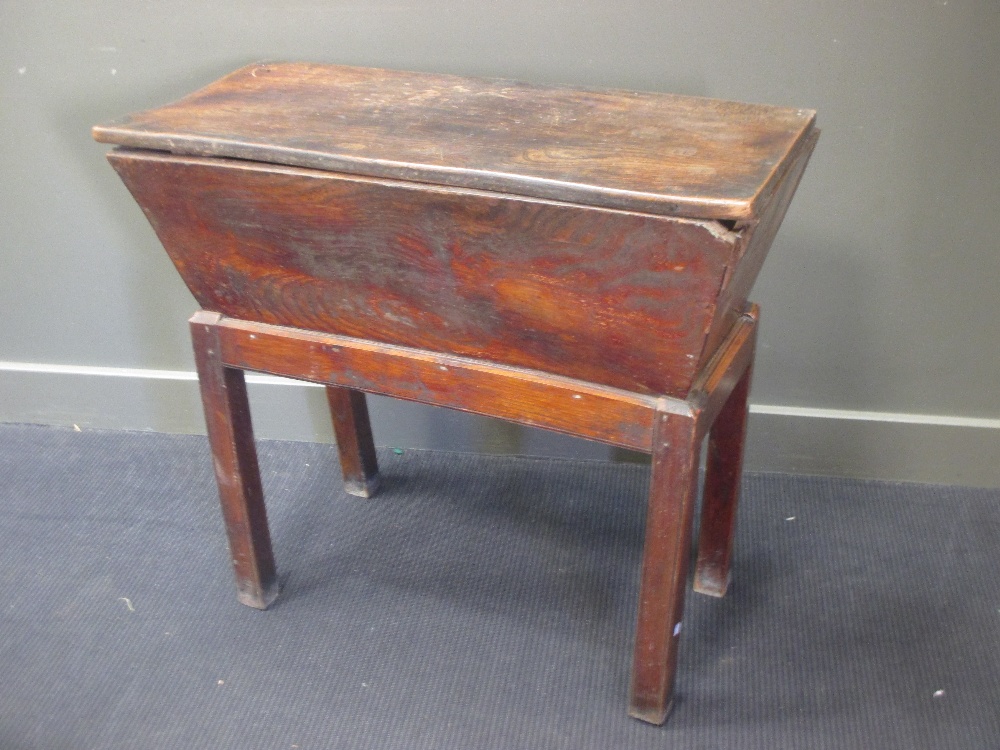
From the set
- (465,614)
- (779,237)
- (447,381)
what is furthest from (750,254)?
(465,614)

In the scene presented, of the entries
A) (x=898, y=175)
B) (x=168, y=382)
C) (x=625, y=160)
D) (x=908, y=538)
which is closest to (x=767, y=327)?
(x=898, y=175)

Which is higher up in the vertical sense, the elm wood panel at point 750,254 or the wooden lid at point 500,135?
the wooden lid at point 500,135

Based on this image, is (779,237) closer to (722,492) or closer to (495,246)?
(722,492)

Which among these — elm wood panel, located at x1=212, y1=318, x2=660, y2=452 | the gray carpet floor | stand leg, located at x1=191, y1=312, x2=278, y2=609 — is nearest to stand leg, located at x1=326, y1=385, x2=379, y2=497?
the gray carpet floor

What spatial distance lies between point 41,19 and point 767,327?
128cm

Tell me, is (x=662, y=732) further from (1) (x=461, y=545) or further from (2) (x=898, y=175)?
(2) (x=898, y=175)

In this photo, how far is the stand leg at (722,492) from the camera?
4.46 ft

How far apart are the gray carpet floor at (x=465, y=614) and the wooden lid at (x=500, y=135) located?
72 cm

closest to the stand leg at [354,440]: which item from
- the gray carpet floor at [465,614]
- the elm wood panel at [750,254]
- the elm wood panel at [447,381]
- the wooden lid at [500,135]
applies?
the gray carpet floor at [465,614]

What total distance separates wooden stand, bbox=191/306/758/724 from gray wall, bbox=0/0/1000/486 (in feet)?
1.07

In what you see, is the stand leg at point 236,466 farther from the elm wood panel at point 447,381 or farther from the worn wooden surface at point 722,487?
the worn wooden surface at point 722,487

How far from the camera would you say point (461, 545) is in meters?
1.60

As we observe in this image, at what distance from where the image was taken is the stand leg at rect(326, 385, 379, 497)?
1.64m

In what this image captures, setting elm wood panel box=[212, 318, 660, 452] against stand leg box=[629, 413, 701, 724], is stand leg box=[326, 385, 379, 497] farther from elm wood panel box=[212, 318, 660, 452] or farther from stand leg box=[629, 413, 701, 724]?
stand leg box=[629, 413, 701, 724]
